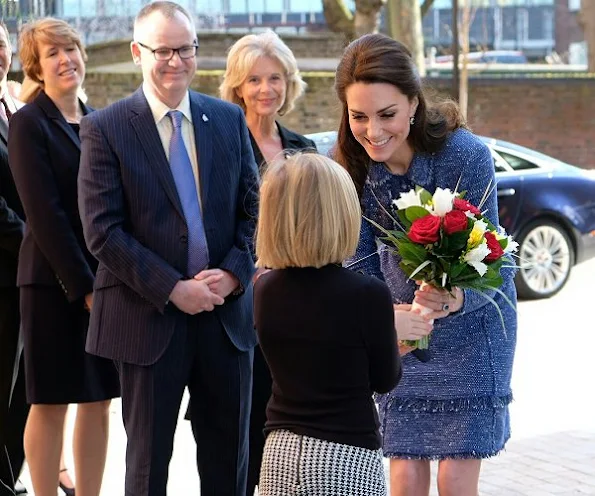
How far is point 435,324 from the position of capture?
455cm

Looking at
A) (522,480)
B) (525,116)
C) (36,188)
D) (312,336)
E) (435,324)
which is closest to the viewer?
(312,336)

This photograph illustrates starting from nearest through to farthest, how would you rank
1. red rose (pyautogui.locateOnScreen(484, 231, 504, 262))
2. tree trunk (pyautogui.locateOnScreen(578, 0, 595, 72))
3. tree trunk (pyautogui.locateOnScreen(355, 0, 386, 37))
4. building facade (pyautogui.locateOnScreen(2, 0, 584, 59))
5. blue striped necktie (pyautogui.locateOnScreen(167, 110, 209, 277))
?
red rose (pyautogui.locateOnScreen(484, 231, 504, 262))
blue striped necktie (pyautogui.locateOnScreen(167, 110, 209, 277))
tree trunk (pyautogui.locateOnScreen(355, 0, 386, 37))
building facade (pyautogui.locateOnScreen(2, 0, 584, 59))
tree trunk (pyautogui.locateOnScreen(578, 0, 595, 72))

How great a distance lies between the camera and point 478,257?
13.6 ft

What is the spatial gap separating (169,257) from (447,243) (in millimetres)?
1298

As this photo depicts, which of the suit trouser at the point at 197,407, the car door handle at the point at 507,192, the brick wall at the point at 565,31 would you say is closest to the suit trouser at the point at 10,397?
the suit trouser at the point at 197,407

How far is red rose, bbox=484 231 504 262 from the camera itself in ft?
13.8

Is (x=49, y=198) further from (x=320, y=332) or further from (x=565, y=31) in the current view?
(x=565, y=31)

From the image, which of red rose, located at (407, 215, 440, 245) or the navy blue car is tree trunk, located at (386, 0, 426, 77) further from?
red rose, located at (407, 215, 440, 245)

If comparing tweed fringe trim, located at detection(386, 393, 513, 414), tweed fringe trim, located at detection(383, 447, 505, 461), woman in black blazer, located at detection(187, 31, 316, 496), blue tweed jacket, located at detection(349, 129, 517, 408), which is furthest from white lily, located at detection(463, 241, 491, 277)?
woman in black blazer, located at detection(187, 31, 316, 496)

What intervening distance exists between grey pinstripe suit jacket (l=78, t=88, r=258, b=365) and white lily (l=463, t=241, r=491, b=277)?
1.21 meters

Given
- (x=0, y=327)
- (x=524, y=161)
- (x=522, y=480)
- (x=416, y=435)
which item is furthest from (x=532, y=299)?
(x=416, y=435)

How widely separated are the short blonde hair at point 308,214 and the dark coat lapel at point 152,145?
1.12 metres

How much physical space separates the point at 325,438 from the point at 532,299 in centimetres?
1022

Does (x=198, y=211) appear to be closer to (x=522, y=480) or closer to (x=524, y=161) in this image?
(x=522, y=480)
